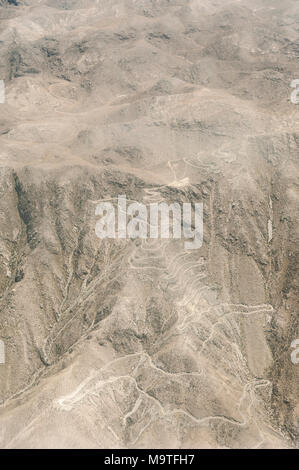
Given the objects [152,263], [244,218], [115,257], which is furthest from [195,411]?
[244,218]

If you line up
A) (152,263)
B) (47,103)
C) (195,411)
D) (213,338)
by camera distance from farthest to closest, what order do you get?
(47,103) → (152,263) → (213,338) → (195,411)

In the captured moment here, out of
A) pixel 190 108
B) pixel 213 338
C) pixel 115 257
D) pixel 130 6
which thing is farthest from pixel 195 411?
pixel 130 6

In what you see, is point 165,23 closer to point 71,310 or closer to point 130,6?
point 130,6

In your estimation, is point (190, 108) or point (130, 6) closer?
point (190, 108)

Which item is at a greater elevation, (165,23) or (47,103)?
(165,23)

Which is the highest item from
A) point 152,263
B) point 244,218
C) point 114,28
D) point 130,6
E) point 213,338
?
point 130,6

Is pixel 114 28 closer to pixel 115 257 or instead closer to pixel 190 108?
pixel 190 108

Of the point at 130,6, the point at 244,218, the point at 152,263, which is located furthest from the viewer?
the point at 130,6
